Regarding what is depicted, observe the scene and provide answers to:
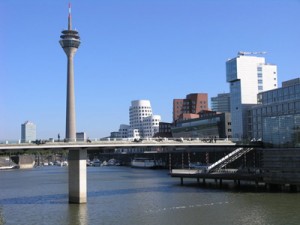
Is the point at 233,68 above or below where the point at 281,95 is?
above

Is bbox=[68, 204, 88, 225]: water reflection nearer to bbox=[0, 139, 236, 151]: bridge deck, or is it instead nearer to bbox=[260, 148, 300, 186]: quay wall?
bbox=[0, 139, 236, 151]: bridge deck

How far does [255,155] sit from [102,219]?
69.8 meters

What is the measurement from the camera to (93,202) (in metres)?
66.7

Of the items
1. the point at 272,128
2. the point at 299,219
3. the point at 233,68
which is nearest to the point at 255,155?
the point at 272,128

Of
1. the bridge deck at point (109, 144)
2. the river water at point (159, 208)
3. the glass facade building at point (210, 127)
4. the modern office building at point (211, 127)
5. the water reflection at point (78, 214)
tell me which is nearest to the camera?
the river water at point (159, 208)

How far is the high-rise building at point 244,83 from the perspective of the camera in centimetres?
14238

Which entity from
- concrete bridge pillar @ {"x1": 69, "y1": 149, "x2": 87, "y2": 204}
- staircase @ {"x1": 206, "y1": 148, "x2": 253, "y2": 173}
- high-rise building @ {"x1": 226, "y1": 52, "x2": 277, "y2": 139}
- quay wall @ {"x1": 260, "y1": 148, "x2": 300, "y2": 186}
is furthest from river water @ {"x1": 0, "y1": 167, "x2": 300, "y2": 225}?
high-rise building @ {"x1": 226, "y1": 52, "x2": 277, "y2": 139}

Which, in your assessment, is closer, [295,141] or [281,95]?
[295,141]

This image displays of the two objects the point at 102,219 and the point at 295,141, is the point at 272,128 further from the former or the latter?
the point at 102,219

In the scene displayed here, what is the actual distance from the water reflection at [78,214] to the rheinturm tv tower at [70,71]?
36.5ft

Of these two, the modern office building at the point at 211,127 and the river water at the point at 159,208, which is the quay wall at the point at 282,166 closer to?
the river water at the point at 159,208

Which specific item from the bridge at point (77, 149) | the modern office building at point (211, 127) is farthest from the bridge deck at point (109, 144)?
the modern office building at point (211, 127)

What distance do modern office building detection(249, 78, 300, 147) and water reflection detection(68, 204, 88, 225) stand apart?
4198 centimetres

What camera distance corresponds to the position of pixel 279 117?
3529 inches
